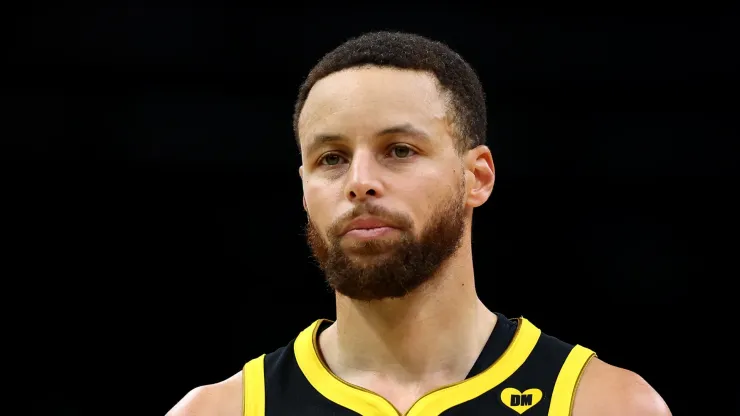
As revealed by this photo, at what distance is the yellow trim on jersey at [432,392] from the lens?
2312 millimetres

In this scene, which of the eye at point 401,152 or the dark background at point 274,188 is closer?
the eye at point 401,152

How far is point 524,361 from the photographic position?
2.40 metres

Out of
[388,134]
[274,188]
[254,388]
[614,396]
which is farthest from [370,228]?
A: [274,188]

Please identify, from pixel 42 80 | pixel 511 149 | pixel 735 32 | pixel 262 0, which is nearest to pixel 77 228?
pixel 42 80

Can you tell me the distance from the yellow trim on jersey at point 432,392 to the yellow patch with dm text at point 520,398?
39 mm

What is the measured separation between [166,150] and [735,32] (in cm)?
246

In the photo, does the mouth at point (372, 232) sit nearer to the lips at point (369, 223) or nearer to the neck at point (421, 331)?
the lips at point (369, 223)

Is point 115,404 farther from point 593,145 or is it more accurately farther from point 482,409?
point 482,409

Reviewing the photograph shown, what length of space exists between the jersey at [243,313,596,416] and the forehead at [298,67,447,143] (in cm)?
54

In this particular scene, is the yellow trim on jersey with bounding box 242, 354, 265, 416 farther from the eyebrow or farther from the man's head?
the eyebrow

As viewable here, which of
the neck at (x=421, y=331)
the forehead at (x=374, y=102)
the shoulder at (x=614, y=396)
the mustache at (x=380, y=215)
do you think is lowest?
the shoulder at (x=614, y=396)

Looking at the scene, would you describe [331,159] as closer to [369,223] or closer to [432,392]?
[369,223]

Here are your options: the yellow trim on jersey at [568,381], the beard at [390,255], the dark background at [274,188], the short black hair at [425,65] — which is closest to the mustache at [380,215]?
the beard at [390,255]

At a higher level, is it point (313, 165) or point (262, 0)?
point (262, 0)
